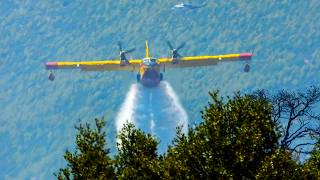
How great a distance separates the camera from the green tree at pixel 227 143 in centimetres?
5769

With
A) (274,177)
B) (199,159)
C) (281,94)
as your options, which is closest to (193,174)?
(199,159)

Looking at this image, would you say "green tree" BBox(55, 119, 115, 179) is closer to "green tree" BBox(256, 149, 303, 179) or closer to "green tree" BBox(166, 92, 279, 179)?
"green tree" BBox(166, 92, 279, 179)

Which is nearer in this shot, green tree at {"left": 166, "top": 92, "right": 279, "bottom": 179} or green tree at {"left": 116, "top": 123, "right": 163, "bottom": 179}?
green tree at {"left": 166, "top": 92, "right": 279, "bottom": 179}

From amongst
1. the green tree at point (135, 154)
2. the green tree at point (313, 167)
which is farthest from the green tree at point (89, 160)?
the green tree at point (313, 167)

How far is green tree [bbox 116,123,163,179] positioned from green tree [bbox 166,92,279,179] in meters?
1.56

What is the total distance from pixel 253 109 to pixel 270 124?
135cm

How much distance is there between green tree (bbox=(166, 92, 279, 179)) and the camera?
57.7 meters

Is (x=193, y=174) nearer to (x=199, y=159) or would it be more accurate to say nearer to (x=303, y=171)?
(x=199, y=159)

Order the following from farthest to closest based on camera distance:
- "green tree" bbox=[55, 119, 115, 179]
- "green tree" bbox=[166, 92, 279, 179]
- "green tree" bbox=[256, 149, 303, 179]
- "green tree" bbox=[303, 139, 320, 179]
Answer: "green tree" bbox=[55, 119, 115, 179] → "green tree" bbox=[166, 92, 279, 179] → "green tree" bbox=[303, 139, 320, 179] → "green tree" bbox=[256, 149, 303, 179]

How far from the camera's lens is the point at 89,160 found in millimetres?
61938

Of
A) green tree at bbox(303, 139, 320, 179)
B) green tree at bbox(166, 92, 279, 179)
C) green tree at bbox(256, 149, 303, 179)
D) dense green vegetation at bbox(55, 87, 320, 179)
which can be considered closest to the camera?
green tree at bbox(256, 149, 303, 179)

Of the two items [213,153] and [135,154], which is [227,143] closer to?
[213,153]

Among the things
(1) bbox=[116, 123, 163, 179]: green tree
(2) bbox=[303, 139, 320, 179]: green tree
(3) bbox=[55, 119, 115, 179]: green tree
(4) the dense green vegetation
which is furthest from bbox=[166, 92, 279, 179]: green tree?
(3) bbox=[55, 119, 115, 179]: green tree

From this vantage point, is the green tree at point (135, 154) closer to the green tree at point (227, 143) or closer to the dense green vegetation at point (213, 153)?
the dense green vegetation at point (213, 153)
